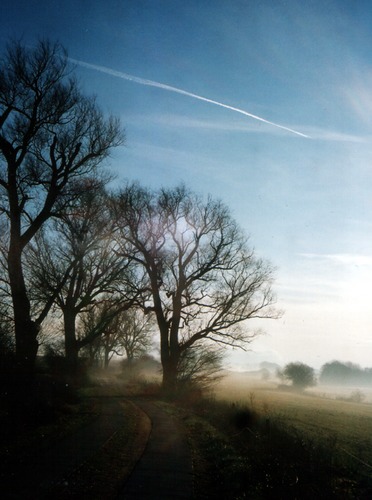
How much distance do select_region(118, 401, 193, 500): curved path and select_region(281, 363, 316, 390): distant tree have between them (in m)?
78.3

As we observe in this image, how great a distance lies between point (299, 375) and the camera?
3268 inches

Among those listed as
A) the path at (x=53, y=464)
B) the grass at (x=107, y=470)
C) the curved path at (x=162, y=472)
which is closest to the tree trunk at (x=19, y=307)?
the path at (x=53, y=464)

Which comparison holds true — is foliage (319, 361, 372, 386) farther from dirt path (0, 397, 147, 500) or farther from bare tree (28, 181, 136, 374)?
dirt path (0, 397, 147, 500)

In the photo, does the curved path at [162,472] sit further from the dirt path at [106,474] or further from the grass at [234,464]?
the grass at [234,464]

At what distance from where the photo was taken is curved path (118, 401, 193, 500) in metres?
6.70

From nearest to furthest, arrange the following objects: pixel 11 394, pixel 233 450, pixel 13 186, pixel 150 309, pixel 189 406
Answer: pixel 233 450
pixel 11 394
pixel 13 186
pixel 189 406
pixel 150 309

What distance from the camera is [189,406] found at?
68.8ft

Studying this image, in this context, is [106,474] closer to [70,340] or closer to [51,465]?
[51,465]

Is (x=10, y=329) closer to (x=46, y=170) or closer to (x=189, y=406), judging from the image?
(x=46, y=170)

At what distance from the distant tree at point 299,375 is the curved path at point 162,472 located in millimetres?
78261

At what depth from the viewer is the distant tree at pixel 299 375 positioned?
3243 inches

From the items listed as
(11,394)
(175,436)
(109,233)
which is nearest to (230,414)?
(175,436)

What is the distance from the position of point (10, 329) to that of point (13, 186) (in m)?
6.84

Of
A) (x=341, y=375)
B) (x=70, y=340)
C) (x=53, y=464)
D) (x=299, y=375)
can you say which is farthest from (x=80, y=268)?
(x=341, y=375)
